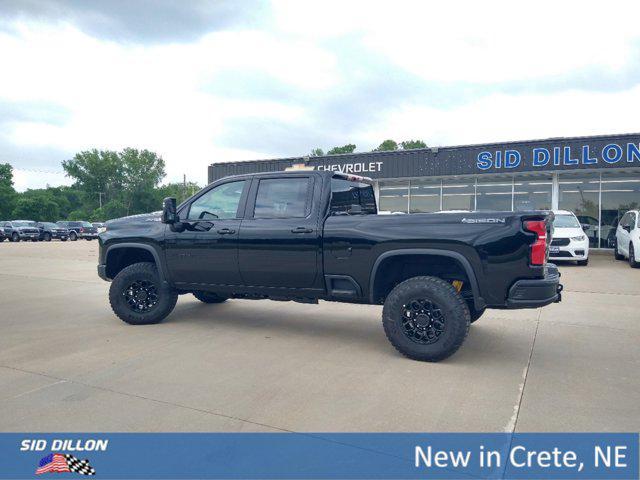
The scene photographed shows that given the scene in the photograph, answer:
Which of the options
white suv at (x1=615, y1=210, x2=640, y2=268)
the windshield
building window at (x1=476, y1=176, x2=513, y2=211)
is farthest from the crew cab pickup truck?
building window at (x1=476, y1=176, x2=513, y2=211)

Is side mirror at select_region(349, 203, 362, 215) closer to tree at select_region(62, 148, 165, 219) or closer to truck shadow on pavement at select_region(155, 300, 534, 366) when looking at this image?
truck shadow on pavement at select_region(155, 300, 534, 366)

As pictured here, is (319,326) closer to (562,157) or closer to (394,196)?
(562,157)

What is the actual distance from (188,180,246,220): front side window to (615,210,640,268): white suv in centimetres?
1238

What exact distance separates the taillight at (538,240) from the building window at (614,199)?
57.0 feet

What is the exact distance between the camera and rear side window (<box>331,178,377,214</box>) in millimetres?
5344

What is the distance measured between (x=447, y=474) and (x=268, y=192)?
3.67 m

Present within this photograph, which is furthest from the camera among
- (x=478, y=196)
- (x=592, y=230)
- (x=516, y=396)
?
(x=478, y=196)

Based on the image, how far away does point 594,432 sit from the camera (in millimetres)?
3090

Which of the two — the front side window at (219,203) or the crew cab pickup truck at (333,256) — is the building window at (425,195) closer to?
the crew cab pickup truck at (333,256)

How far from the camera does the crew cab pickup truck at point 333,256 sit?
4.31 meters

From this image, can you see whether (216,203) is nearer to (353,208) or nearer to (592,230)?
(353,208)

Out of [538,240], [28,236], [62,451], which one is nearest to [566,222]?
[538,240]

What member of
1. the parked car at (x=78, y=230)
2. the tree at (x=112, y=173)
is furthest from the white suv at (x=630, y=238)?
the tree at (x=112, y=173)

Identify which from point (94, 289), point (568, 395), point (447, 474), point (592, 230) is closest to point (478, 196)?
point (592, 230)
